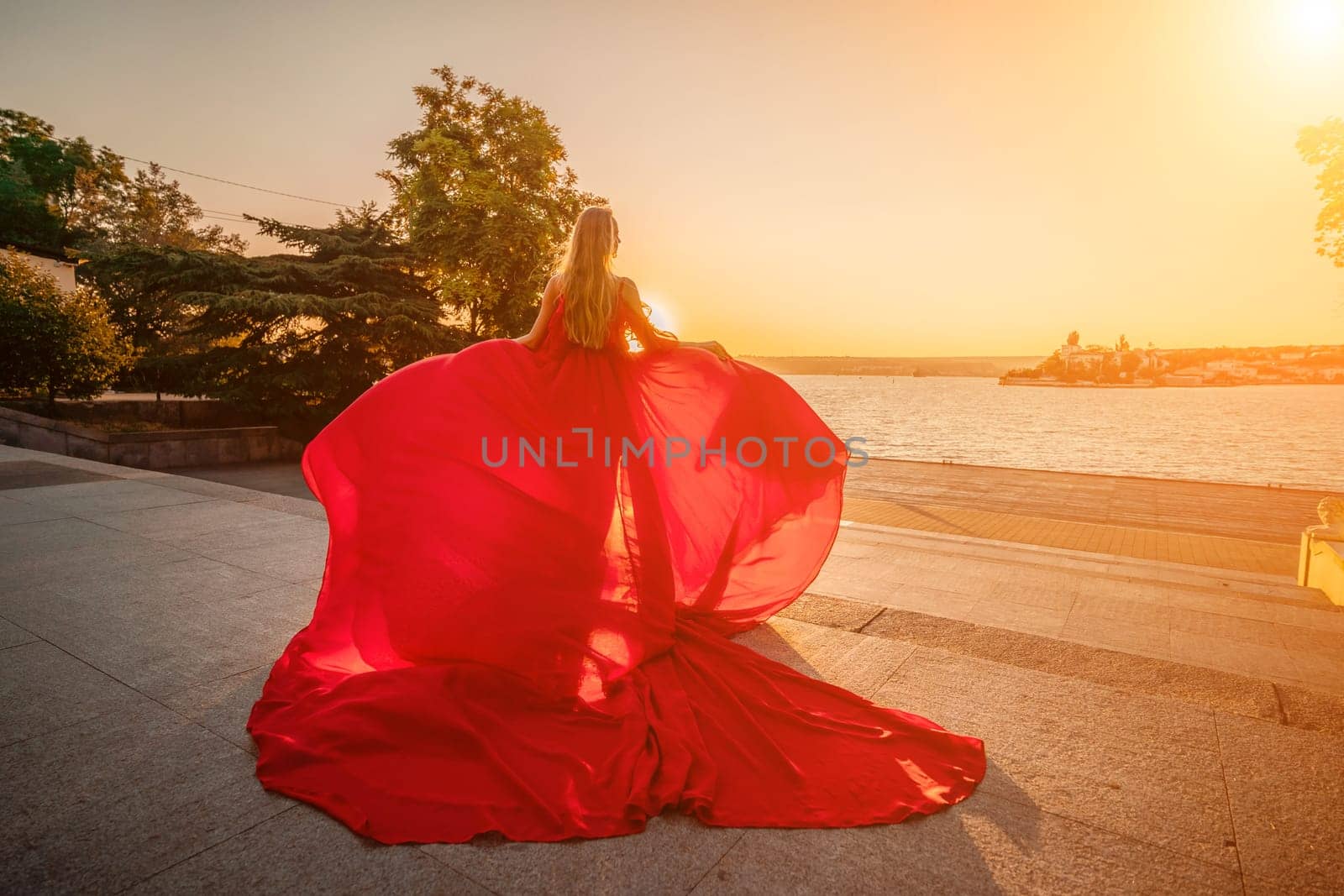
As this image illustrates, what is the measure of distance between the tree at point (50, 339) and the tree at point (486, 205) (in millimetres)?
8991

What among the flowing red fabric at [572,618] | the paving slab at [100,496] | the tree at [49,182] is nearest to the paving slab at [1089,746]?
the flowing red fabric at [572,618]

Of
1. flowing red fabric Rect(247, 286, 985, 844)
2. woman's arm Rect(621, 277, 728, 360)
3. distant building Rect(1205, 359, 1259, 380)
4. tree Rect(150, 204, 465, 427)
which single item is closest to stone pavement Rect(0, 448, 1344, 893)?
flowing red fabric Rect(247, 286, 985, 844)

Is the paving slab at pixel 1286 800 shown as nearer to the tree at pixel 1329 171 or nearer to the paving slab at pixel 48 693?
the paving slab at pixel 48 693

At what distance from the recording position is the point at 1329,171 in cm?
1395

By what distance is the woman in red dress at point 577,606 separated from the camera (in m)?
2.41

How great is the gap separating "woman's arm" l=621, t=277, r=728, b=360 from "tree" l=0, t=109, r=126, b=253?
39.0 metres

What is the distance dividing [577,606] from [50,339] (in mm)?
17273

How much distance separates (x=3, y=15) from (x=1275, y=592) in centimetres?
4469

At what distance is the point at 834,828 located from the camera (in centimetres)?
230

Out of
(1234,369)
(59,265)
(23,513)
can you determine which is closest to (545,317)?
(23,513)

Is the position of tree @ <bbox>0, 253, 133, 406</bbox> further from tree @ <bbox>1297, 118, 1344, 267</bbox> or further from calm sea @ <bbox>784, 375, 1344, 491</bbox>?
tree @ <bbox>1297, 118, 1344, 267</bbox>

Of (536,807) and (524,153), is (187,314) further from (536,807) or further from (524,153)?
(536,807)

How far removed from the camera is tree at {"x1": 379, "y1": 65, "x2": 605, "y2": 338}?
23.2 metres

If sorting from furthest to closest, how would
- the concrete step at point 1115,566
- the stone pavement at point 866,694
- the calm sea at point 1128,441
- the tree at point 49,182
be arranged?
1. the calm sea at point 1128,441
2. the tree at point 49,182
3. the concrete step at point 1115,566
4. the stone pavement at point 866,694
